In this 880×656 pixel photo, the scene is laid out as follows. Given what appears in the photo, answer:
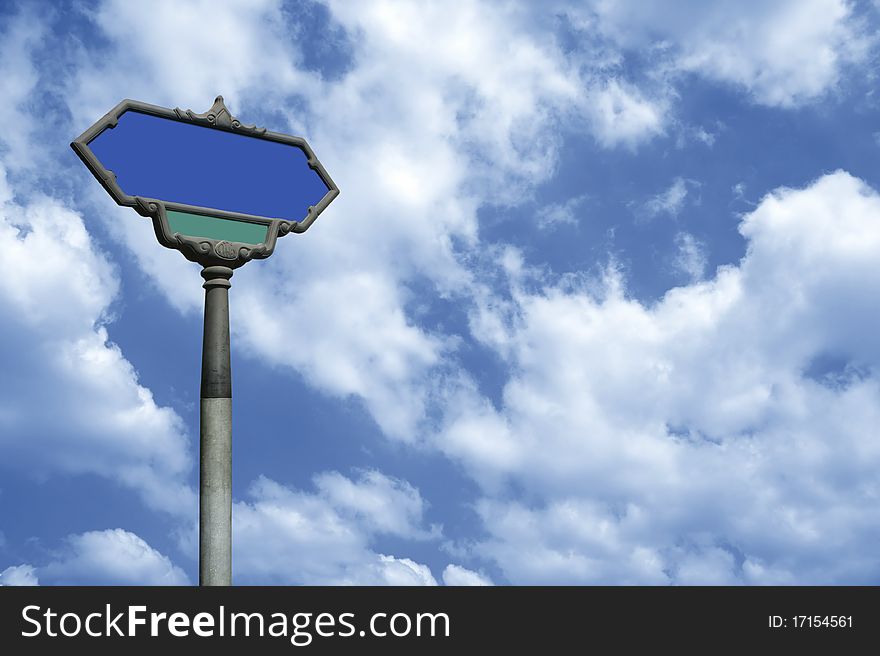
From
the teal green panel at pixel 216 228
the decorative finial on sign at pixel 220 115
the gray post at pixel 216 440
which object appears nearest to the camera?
the gray post at pixel 216 440

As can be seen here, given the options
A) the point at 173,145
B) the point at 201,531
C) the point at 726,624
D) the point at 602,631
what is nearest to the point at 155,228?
the point at 173,145

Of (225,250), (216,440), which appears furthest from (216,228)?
(216,440)

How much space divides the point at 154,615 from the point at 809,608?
12.0 feet

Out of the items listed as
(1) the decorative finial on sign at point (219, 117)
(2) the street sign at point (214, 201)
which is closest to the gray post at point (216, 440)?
(2) the street sign at point (214, 201)

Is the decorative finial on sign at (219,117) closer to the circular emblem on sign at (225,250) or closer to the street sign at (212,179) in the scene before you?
the street sign at (212,179)

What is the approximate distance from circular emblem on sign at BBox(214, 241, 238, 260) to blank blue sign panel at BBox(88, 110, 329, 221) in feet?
0.96

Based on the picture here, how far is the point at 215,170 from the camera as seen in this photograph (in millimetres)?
5922

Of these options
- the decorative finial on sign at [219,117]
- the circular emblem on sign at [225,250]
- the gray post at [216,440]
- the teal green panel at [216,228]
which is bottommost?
the gray post at [216,440]

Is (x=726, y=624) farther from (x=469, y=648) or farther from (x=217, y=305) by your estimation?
(x=217, y=305)

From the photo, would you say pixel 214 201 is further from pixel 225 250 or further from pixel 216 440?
pixel 216 440

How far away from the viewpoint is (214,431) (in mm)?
5453

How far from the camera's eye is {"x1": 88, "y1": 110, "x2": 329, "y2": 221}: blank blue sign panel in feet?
18.4

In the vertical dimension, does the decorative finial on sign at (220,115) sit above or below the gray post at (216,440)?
above

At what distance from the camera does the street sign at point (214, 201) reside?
5.39m
